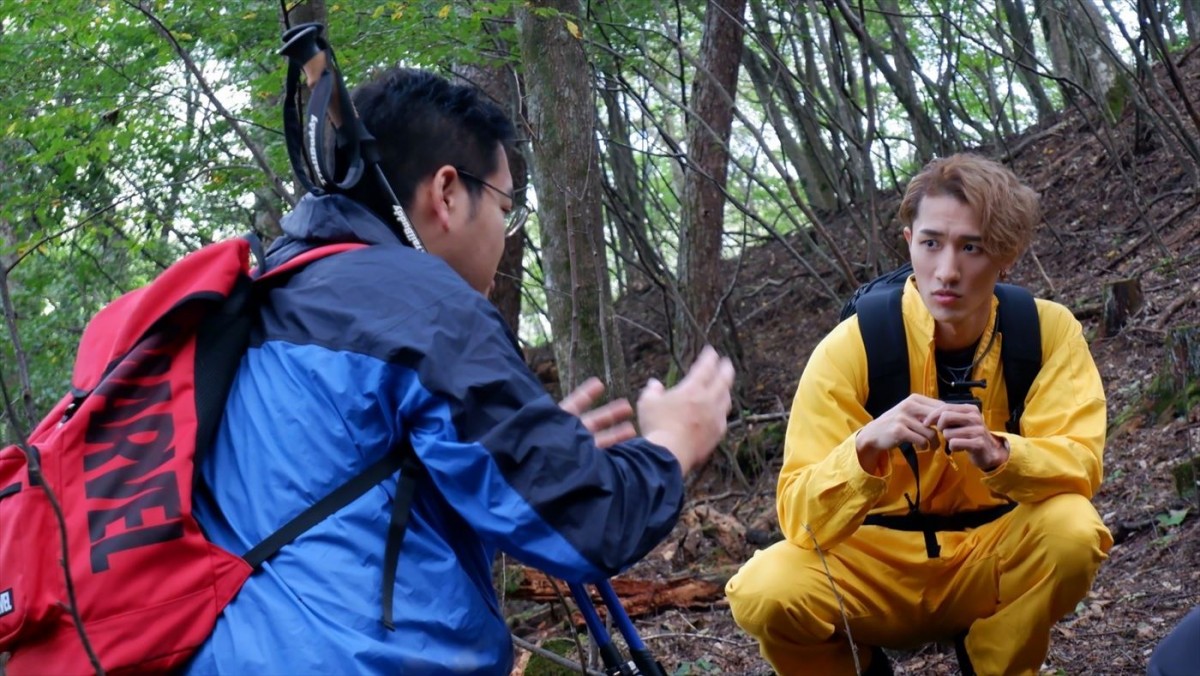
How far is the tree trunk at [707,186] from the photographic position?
8.87 metres

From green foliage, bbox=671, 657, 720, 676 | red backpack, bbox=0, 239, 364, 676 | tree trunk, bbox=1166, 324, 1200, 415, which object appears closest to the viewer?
red backpack, bbox=0, 239, 364, 676

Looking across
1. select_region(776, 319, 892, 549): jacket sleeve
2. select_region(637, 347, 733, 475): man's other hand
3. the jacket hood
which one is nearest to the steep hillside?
select_region(776, 319, 892, 549): jacket sleeve

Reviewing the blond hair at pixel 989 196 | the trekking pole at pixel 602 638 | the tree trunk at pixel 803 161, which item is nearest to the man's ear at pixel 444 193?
the trekking pole at pixel 602 638

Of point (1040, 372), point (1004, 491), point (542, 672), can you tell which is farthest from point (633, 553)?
point (542, 672)

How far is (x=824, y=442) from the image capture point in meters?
3.45

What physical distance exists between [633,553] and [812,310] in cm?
933

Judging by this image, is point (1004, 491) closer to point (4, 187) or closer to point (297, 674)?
point (297, 674)

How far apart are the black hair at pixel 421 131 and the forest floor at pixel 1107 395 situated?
2.42 metres

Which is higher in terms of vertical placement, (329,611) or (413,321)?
(413,321)

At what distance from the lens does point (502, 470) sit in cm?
185

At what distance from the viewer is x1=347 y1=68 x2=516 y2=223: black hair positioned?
90.1 inches

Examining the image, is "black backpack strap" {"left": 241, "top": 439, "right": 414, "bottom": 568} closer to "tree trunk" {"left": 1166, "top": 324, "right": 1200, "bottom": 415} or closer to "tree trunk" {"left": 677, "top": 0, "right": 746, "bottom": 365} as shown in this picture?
"tree trunk" {"left": 1166, "top": 324, "right": 1200, "bottom": 415}

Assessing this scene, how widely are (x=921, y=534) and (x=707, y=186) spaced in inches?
224

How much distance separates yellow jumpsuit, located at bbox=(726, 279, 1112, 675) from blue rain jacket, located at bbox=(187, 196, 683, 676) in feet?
4.64
